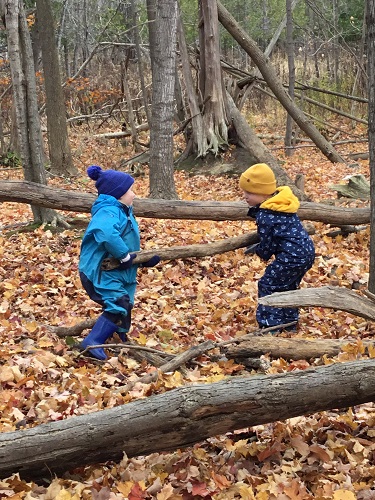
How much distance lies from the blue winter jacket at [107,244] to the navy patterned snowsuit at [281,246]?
4.16 ft

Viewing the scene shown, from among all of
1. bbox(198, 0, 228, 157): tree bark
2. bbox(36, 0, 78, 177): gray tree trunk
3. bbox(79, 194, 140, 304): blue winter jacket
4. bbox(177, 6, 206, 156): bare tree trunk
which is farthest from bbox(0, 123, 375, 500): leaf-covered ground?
bbox(36, 0, 78, 177): gray tree trunk

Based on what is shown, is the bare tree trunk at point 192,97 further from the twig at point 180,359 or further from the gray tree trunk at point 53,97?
the twig at point 180,359

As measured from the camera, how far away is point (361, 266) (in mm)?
6766

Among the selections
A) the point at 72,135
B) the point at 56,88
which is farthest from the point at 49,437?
the point at 72,135

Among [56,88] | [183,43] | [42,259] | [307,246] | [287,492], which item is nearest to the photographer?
[287,492]

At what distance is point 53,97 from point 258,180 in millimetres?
10133

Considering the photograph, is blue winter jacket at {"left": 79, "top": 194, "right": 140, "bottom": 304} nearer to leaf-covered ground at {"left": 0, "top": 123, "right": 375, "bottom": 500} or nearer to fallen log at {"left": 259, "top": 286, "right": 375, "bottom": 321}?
leaf-covered ground at {"left": 0, "top": 123, "right": 375, "bottom": 500}

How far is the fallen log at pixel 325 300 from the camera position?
392cm

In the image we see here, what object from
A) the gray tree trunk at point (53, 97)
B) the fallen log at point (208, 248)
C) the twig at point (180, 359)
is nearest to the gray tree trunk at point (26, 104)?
the fallen log at point (208, 248)

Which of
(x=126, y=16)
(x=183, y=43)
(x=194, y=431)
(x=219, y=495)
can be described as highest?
(x=126, y=16)

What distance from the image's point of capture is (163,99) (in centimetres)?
909

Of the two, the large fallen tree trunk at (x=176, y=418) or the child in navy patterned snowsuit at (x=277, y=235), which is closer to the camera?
the large fallen tree trunk at (x=176, y=418)

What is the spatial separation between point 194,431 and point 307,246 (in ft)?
8.82

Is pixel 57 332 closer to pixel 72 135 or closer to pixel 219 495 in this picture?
pixel 219 495
